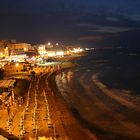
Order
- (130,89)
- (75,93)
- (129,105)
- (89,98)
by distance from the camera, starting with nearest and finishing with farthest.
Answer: (129,105) < (89,98) < (75,93) < (130,89)

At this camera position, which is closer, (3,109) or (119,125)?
(119,125)

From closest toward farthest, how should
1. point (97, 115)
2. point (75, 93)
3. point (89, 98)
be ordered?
point (97, 115), point (89, 98), point (75, 93)

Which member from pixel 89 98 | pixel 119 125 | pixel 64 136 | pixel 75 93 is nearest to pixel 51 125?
pixel 64 136

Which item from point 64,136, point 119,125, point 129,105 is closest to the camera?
point 64,136

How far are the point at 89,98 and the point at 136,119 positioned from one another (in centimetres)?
1242

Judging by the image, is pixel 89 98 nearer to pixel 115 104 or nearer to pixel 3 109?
pixel 115 104

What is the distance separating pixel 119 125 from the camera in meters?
29.2

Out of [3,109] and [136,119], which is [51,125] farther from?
[136,119]

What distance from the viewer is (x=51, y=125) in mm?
26656

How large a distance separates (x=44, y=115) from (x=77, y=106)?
8583 mm

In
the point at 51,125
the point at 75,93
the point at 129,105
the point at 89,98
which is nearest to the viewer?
the point at 51,125

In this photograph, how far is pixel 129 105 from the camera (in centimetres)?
3766

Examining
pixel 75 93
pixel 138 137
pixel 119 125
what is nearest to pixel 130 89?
pixel 75 93

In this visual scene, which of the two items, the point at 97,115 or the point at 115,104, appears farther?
the point at 115,104
